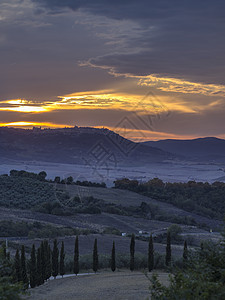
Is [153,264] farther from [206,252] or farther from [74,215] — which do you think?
[74,215]

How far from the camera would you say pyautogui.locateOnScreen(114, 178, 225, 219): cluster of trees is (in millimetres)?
77250

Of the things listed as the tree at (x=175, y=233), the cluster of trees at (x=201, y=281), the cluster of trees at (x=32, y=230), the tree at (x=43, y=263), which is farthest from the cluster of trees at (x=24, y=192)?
the cluster of trees at (x=201, y=281)

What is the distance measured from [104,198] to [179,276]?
214ft

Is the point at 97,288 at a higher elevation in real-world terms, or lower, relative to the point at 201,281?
lower

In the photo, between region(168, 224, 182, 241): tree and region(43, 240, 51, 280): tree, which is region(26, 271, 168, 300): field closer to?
region(43, 240, 51, 280): tree

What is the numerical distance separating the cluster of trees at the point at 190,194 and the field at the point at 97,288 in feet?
153

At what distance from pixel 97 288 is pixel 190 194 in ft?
210

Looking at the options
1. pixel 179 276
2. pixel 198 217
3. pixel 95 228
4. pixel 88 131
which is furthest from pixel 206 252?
pixel 88 131

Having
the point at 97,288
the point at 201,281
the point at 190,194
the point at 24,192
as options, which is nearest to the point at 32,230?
the point at 97,288

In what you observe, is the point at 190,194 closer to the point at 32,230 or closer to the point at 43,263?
the point at 32,230

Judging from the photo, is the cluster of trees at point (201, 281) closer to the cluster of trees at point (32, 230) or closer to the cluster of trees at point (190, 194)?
the cluster of trees at point (32, 230)

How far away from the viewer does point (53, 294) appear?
2489 cm

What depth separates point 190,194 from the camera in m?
87.4

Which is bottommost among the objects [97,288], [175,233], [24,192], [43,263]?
[175,233]
